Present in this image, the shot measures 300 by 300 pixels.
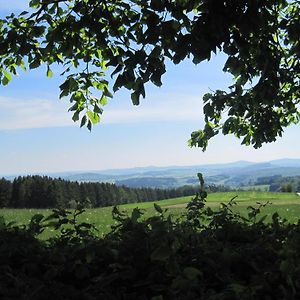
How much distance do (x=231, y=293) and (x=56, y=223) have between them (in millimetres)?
1598

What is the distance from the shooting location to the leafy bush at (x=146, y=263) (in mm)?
2189

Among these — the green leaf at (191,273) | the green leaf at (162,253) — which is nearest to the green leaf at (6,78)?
the green leaf at (162,253)

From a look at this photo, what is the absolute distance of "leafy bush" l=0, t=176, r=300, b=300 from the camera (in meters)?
2.19

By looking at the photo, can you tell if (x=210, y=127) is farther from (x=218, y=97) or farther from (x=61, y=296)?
(x=61, y=296)

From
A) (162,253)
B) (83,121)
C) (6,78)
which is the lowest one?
(162,253)

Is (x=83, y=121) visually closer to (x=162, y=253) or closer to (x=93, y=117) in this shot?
(x=93, y=117)

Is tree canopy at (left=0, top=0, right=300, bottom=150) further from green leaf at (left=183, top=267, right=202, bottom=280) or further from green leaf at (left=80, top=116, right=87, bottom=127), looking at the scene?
green leaf at (left=183, top=267, right=202, bottom=280)

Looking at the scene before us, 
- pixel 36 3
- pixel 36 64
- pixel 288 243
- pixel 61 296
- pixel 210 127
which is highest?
pixel 36 3

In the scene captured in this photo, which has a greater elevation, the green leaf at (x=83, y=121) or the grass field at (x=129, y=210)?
the green leaf at (x=83, y=121)

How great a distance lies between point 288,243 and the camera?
2492 millimetres

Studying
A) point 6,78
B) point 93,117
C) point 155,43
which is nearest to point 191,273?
point 155,43

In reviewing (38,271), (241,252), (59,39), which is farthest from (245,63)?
(38,271)

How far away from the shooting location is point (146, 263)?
2625 millimetres

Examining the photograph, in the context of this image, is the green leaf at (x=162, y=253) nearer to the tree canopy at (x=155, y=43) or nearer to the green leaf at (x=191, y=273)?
the green leaf at (x=191, y=273)
